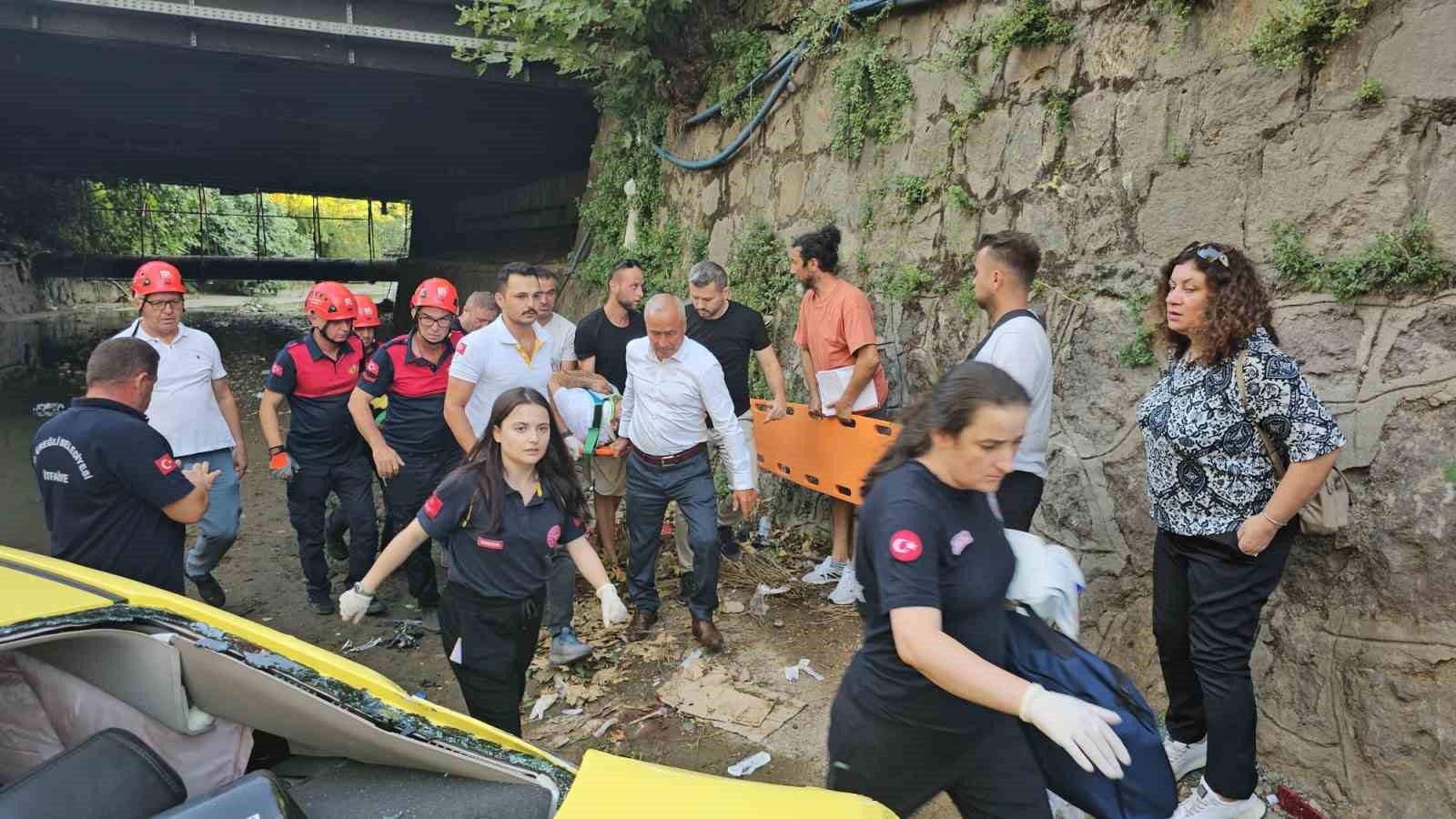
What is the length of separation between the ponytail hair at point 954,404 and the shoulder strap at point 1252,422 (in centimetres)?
114

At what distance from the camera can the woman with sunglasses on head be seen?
2.91 m

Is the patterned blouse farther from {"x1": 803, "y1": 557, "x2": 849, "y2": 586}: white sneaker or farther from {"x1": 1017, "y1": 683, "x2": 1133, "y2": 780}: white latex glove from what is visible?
{"x1": 803, "y1": 557, "x2": 849, "y2": 586}: white sneaker

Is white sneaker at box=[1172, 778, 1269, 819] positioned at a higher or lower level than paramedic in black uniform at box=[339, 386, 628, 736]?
lower

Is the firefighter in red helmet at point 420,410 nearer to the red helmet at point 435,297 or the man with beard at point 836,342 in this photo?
the red helmet at point 435,297

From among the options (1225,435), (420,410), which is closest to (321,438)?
(420,410)

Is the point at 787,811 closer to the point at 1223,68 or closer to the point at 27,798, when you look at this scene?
the point at 27,798

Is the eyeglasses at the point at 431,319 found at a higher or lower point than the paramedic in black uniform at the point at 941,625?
higher

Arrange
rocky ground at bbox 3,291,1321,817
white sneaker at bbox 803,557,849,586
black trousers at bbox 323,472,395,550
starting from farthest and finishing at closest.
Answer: black trousers at bbox 323,472,395,550 → white sneaker at bbox 803,557,849,586 → rocky ground at bbox 3,291,1321,817

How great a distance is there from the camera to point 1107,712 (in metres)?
1.99

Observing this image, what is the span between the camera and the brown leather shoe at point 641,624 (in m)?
5.28

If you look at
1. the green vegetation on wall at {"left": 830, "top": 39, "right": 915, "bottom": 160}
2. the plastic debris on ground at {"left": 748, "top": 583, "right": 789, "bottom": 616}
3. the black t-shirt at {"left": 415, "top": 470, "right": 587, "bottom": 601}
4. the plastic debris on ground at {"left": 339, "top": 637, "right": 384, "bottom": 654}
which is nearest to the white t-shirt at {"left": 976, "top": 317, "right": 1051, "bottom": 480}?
the black t-shirt at {"left": 415, "top": 470, "right": 587, "bottom": 601}

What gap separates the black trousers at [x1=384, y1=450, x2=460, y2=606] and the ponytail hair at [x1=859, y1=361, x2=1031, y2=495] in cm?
380

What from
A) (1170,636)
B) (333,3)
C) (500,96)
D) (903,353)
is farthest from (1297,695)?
(500,96)

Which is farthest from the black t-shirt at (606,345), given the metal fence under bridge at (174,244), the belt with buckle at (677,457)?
the metal fence under bridge at (174,244)
